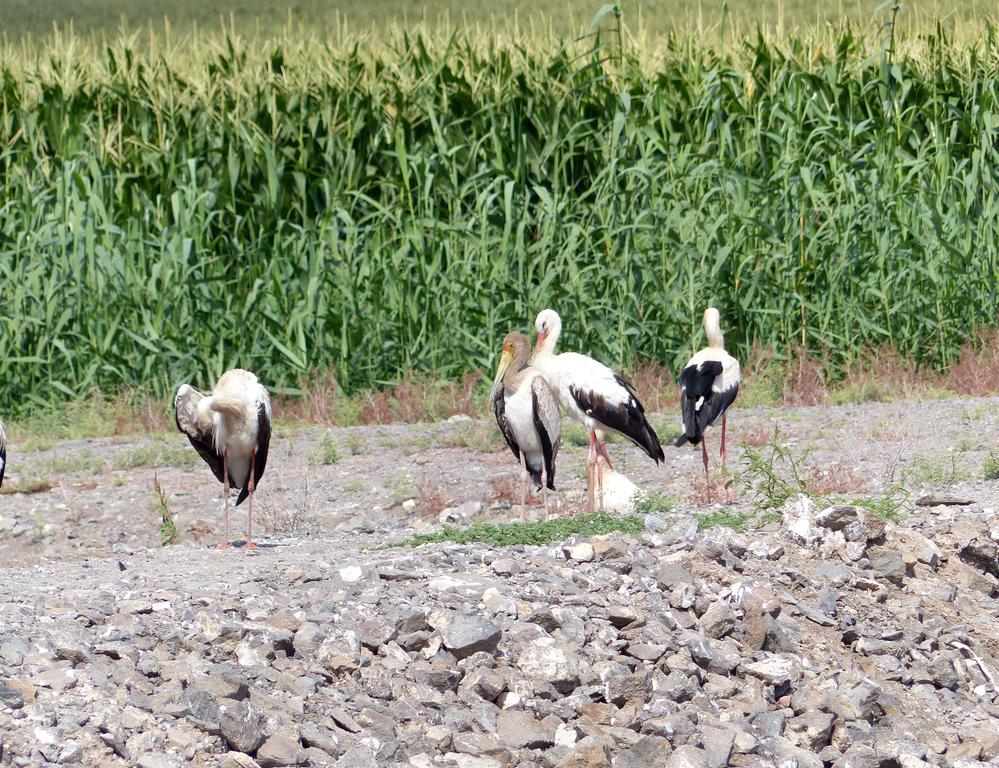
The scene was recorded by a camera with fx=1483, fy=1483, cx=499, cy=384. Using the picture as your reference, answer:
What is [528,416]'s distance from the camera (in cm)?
848

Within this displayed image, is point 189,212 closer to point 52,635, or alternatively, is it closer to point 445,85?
point 445,85

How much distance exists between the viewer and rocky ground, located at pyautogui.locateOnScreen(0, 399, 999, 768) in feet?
15.8

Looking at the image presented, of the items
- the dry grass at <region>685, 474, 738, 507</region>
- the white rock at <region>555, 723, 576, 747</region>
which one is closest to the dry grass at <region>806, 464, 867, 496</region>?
the dry grass at <region>685, 474, 738, 507</region>

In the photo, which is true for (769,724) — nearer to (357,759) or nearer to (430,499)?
(357,759)

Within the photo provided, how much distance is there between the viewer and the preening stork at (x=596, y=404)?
8586 millimetres

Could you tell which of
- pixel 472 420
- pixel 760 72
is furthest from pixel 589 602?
pixel 760 72

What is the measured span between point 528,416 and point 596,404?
0.45 meters

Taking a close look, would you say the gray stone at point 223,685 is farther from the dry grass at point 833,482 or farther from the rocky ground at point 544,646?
the dry grass at point 833,482

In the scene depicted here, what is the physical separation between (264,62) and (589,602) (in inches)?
349

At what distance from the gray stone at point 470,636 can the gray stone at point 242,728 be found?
94 cm

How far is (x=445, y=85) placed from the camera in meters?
13.2

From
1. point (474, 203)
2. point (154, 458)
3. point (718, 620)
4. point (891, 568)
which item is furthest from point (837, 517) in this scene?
point (474, 203)

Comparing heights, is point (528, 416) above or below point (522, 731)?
above

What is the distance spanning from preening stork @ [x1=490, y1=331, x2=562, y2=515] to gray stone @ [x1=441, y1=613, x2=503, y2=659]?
299cm
